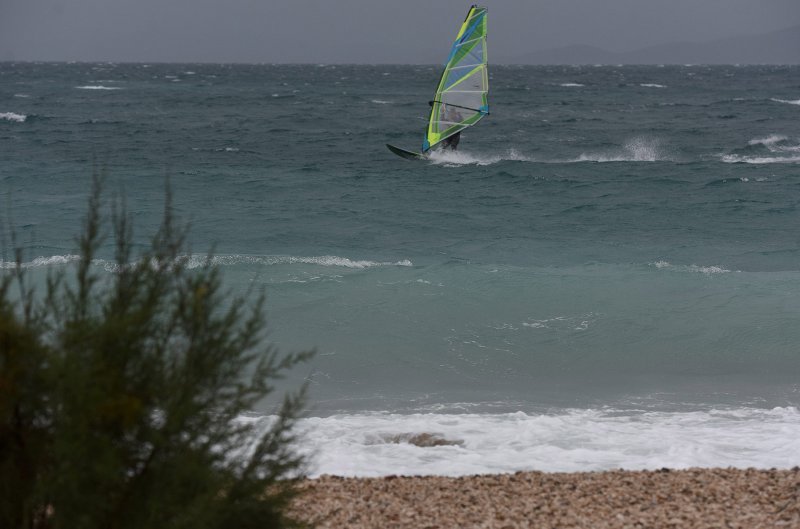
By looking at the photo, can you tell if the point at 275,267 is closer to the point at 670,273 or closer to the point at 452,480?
the point at 670,273

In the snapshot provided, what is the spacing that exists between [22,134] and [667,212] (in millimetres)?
25343

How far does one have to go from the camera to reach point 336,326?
13102 millimetres

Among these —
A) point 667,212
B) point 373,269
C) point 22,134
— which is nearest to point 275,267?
point 373,269

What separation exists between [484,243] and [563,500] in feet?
41.0

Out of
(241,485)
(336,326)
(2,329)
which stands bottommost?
(336,326)

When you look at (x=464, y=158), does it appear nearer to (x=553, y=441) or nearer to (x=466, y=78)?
(x=466, y=78)

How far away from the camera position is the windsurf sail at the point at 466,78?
26078mm

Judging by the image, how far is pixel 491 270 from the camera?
651 inches

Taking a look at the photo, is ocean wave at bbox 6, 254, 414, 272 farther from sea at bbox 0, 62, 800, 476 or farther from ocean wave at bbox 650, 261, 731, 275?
ocean wave at bbox 650, 261, 731, 275

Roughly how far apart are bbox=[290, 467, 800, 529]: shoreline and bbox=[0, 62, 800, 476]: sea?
2.09 ft

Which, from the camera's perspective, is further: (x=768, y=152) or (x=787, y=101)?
(x=787, y=101)

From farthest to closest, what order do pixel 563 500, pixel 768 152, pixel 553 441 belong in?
pixel 768 152 → pixel 553 441 → pixel 563 500

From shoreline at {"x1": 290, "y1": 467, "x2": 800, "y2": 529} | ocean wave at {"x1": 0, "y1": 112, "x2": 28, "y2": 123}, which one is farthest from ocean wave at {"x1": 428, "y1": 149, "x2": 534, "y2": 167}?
shoreline at {"x1": 290, "y1": 467, "x2": 800, "y2": 529}

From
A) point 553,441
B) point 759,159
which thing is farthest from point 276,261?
point 759,159
